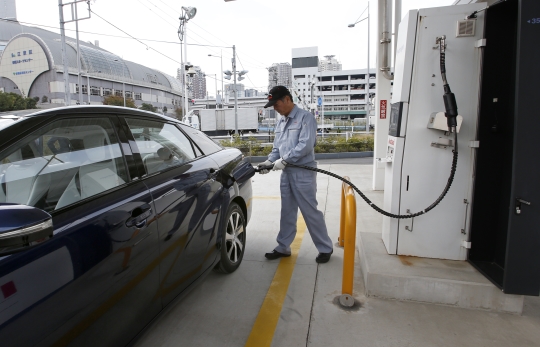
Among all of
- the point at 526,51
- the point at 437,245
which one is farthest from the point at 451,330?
the point at 526,51

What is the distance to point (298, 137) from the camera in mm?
3479

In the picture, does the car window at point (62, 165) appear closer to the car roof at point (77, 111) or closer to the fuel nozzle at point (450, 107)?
the car roof at point (77, 111)

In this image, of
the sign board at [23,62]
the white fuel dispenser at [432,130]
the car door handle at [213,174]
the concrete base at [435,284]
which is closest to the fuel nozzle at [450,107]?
the white fuel dispenser at [432,130]

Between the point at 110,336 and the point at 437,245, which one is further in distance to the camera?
the point at 437,245

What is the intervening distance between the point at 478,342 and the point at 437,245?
0.87 meters

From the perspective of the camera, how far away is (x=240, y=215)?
3.50 metres

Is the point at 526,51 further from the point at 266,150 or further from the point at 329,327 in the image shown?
the point at 266,150

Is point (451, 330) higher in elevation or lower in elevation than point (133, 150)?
lower

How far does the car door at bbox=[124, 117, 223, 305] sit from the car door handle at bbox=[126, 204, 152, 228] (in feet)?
0.25

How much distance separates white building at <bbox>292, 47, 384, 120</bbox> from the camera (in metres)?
84.4

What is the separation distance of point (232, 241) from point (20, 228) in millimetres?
2250

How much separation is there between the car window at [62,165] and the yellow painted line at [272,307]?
1.39m

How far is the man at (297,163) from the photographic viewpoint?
3.39 metres

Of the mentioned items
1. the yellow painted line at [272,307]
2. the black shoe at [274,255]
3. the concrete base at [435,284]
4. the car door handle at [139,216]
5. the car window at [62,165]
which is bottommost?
the yellow painted line at [272,307]
